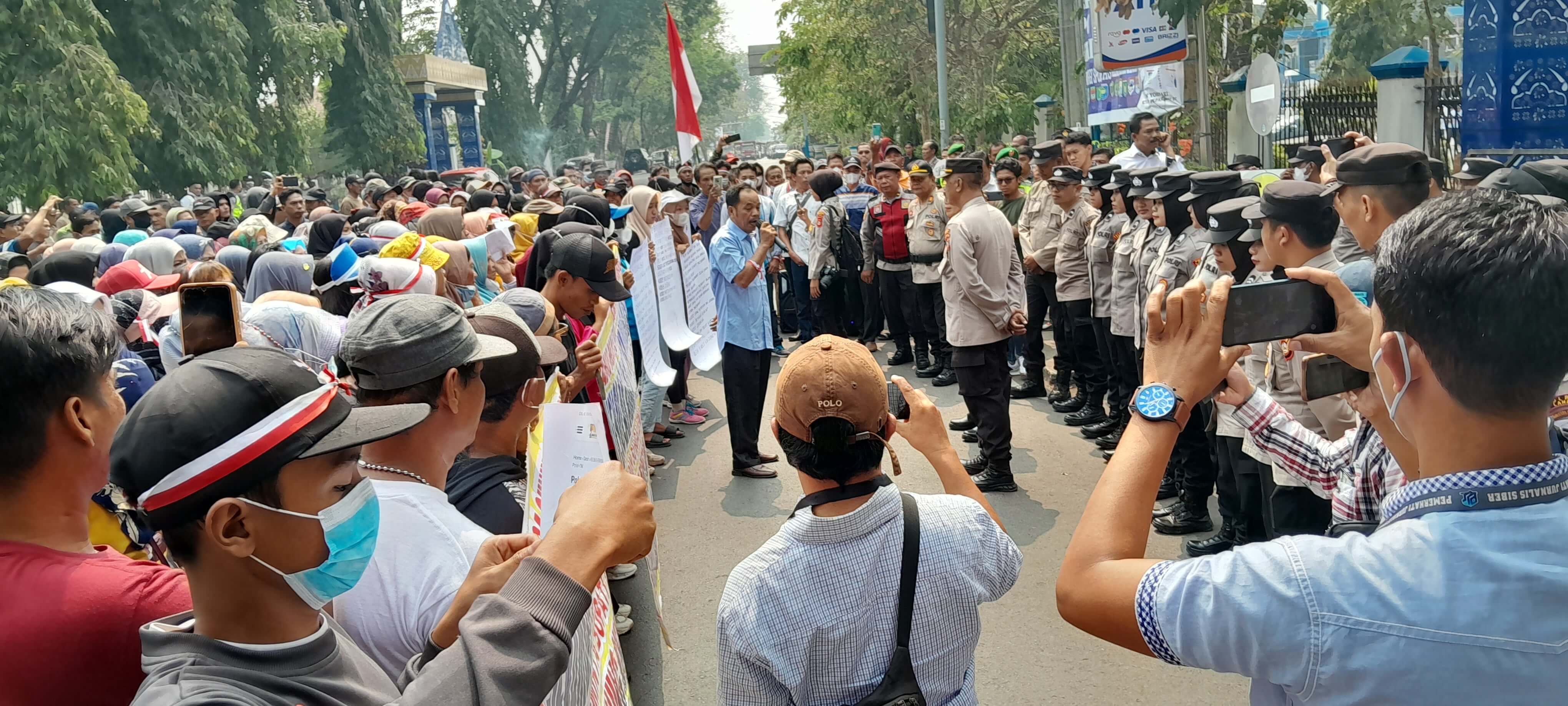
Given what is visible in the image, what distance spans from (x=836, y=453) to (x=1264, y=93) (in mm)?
8933

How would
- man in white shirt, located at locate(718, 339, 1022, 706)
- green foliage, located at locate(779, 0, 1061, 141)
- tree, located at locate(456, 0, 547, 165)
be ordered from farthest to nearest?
tree, located at locate(456, 0, 547, 165) → green foliage, located at locate(779, 0, 1061, 141) → man in white shirt, located at locate(718, 339, 1022, 706)

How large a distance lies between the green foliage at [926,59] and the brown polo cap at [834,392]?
2349 centimetres

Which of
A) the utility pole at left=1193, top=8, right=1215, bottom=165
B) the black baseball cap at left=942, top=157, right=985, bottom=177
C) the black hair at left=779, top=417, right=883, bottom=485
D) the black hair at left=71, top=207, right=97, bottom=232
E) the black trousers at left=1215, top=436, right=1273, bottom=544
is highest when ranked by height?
the utility pole at left=1193, top=8, right=1215, bottom=165

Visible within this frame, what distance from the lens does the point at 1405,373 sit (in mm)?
1497

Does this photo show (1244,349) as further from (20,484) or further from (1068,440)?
(1068,440)

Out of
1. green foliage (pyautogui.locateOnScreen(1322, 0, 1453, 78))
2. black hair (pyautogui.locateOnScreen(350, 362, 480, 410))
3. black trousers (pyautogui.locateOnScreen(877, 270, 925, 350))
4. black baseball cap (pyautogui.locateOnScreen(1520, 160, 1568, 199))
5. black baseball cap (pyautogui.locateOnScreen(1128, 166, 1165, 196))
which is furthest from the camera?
green foliage (pyautogui.locateOnScreen(1322, 0, 1453, 78))

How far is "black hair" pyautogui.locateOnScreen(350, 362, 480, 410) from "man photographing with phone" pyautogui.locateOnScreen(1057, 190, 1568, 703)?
5.31 feet

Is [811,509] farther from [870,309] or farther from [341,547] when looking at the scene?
[870,309]

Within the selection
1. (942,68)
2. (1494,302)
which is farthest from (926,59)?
(1494,302)

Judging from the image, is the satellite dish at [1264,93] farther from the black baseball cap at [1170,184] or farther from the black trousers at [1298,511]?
the black trousers at [1298,511]

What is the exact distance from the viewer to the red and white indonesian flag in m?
11.0

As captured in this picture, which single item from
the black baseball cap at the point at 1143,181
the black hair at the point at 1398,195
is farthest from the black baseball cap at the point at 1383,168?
the black baseball cap at the point at 1143,181

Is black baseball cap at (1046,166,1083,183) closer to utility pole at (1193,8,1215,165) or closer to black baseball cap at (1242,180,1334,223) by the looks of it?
black baseball cap at (1242,180,1334,223)

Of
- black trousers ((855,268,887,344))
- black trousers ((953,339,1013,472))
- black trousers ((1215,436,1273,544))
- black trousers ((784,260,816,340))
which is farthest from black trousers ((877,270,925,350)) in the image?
black trousers ((1215,436,1273,544))
